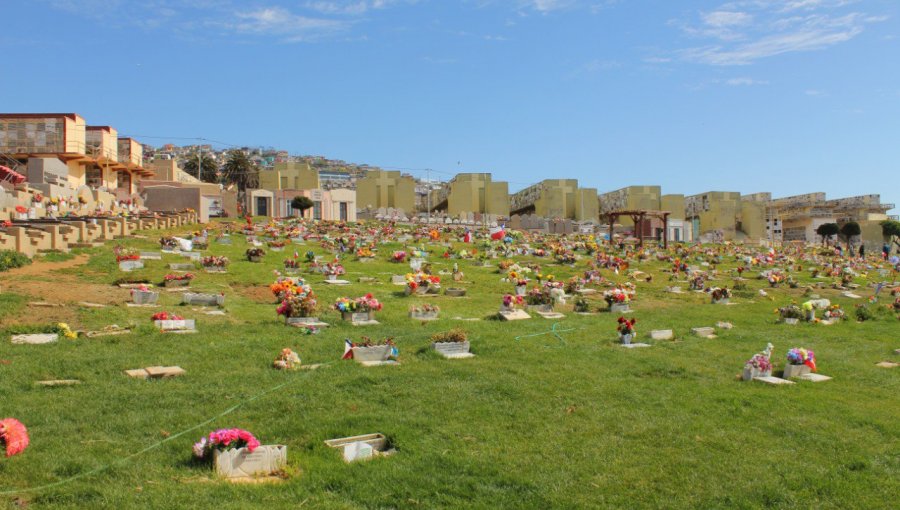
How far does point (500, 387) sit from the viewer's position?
9953 millimetres

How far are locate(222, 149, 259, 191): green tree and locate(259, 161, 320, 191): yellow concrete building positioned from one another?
270 inches

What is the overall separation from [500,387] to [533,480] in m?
3.32

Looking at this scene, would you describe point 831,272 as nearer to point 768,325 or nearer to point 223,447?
point 768,325

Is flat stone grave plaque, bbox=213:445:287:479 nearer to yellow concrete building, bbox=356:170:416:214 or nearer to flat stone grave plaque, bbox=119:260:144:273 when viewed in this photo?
flat stone grave plaque, bbox=119:260:144:273

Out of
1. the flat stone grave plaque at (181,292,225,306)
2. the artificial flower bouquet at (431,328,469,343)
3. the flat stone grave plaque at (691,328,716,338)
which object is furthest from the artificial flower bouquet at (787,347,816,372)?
the flat stone grave plaque at (181,292,225,306)

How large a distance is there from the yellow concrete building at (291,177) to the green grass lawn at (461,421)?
60044mm

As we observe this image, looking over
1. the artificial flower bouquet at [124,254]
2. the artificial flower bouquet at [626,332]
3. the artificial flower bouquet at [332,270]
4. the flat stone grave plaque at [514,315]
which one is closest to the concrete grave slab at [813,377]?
the artificial flower bouquet at [626,332]

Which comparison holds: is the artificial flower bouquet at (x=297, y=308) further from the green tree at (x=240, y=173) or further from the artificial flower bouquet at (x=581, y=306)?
the green tree at (x=240, y=173)

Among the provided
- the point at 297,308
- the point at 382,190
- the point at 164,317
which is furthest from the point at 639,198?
the point at 164,317

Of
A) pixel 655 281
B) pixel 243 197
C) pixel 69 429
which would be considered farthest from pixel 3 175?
pixel 69 429

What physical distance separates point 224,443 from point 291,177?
71382 millimetres

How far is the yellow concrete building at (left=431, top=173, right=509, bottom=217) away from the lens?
8294 cm

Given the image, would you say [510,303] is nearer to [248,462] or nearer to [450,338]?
[450,338]

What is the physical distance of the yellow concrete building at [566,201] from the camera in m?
85.7
